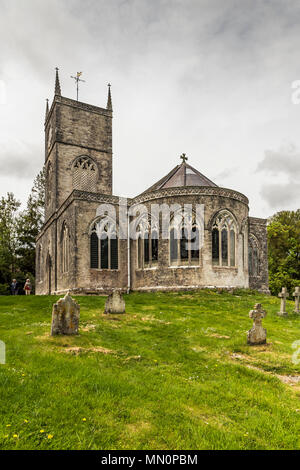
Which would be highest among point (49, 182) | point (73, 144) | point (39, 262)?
point (73, 144)

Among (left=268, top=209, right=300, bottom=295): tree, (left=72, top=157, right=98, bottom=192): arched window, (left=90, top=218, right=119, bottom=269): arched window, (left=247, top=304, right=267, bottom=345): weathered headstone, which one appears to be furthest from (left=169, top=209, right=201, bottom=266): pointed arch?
(left=268, top=209, right=300, bottom=295): tree

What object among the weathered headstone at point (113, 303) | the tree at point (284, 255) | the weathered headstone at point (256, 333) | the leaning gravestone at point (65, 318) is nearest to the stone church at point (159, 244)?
the weathered headstone at point (113, 303)

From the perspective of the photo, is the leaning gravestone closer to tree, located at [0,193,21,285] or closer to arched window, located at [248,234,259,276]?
arched window, located at [248,234,259,276]

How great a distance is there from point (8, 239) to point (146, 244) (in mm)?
28708

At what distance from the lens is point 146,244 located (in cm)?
2388

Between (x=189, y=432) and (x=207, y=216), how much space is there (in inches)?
693

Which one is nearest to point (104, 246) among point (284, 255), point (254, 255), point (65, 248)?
point (65, 248)

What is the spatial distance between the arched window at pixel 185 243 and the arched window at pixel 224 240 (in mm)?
1128

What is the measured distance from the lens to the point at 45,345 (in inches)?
368

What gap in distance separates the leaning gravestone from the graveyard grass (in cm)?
31

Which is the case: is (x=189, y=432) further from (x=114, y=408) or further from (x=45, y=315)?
(x=45, y=315)

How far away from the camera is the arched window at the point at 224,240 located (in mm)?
22391

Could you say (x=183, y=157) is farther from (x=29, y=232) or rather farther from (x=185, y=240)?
(x=29, y=232)
